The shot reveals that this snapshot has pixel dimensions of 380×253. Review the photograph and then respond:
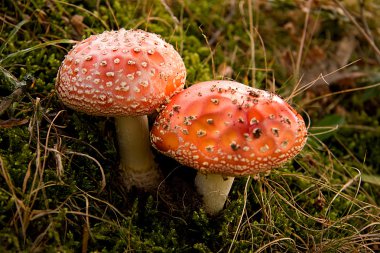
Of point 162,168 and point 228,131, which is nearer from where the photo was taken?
point 228,131

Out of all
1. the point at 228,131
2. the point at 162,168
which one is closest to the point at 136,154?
the point at 162,168

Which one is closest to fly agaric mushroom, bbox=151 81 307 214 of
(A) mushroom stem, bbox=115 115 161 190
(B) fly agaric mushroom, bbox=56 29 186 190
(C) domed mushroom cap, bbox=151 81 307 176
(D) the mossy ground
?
A: (C) domed mushroom cap, bbox=151 81 307 176

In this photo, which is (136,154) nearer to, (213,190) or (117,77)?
(213,190)

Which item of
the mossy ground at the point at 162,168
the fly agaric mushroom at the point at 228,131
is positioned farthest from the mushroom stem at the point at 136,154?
the fly agaric mushroom at the point at 228,131

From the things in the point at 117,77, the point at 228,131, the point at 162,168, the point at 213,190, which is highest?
the point at 117,77

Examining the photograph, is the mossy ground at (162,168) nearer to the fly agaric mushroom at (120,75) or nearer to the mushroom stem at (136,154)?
the mushroom stem at (136,154)

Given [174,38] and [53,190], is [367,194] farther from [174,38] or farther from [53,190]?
[53,190]

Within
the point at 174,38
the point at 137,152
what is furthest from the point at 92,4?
the point at 137,152

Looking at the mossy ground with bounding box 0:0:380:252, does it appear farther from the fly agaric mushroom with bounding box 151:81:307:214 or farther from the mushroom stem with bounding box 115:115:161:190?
the fly agaric mushroom with bounding box 151:81:307:214

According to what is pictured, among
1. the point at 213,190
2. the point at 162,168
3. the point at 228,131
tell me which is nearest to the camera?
the point at 228,131
